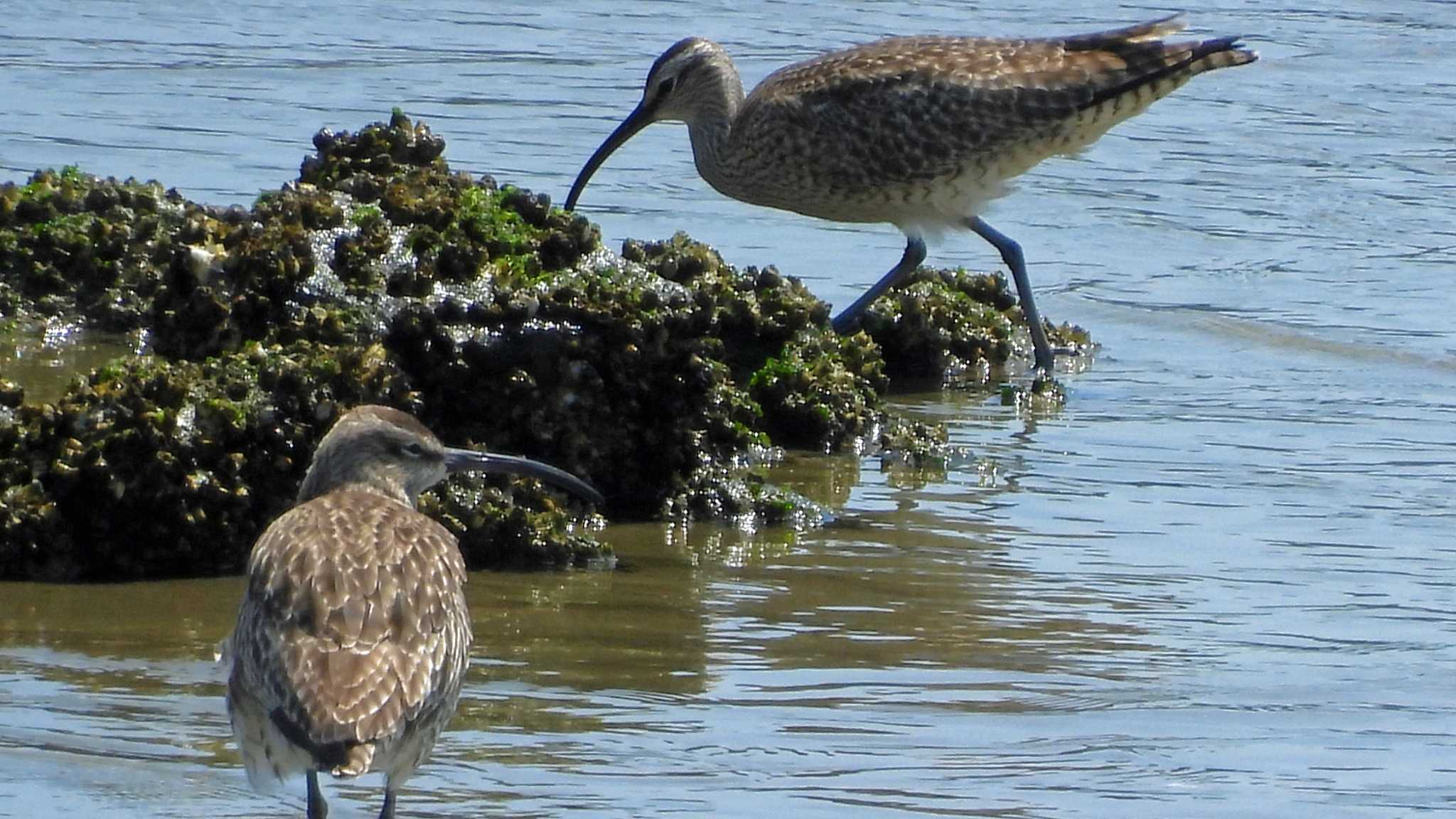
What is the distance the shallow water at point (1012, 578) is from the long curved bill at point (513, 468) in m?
0.32

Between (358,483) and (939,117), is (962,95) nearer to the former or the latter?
(939,117)

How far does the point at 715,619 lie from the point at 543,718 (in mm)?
993

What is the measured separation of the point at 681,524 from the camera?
26.0ft

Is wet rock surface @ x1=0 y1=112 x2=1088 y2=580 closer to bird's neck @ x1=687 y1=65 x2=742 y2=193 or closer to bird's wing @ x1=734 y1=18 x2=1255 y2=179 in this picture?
bird's wing @ x1=734 y1=18 x2=1255 y2=179

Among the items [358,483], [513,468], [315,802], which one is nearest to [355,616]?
[315,802]

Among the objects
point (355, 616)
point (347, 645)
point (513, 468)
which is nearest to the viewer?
point (347, 645)

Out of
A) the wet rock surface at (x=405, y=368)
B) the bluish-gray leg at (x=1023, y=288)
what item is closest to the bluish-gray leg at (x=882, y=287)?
the bluish-gray leg at (x=1023, y=288)

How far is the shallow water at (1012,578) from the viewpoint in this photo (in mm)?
5859

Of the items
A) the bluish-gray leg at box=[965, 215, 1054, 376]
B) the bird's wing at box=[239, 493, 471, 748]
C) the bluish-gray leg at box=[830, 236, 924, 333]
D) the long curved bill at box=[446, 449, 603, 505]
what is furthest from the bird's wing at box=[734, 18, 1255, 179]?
the bird's wing at box=[239, 493, 471, 748]

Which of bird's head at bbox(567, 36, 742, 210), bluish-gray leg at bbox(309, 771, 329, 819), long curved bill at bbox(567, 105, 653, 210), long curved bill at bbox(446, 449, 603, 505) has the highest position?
bird's head at bbox(567, 36, 742, 210)

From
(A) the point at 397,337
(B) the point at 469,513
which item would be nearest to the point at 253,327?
(A) the point at 397,337

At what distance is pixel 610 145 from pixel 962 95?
6.03 ft

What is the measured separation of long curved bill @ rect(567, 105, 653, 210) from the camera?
1212 centimetres

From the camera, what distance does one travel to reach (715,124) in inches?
481
